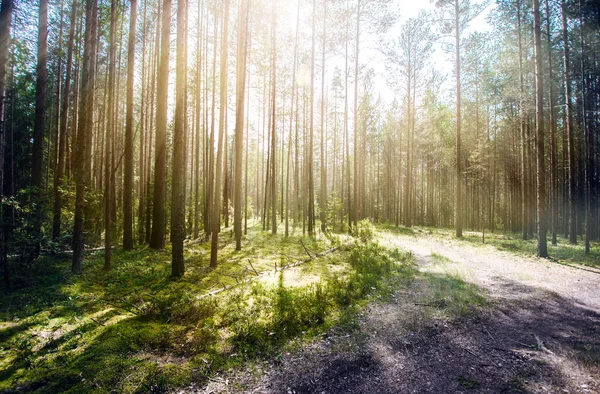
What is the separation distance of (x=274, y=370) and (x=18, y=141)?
78.4ft

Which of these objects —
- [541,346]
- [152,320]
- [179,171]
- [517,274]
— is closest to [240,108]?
[179,171]

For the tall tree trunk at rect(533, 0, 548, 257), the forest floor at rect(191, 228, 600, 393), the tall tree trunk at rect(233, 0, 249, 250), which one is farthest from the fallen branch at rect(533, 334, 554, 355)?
the tall tree trunk at rect(233, 0, 249, 250)

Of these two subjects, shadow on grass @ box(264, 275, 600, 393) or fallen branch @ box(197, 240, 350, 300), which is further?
fallen branch @ box(197, 240, 350, 300)

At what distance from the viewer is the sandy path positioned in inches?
260

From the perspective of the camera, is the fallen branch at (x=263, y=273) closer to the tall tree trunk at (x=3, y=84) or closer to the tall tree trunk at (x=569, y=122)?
the tall tree trunk at (x=3, y=84)

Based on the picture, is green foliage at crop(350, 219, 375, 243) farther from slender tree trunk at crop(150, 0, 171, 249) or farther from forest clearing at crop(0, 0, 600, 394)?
slender tree trunk at crop(150, 0, 171, 249)

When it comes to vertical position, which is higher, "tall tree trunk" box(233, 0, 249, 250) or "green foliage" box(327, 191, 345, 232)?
"tall tree trunk" box(233, 0, 249, 250)

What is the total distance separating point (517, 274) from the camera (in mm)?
8375

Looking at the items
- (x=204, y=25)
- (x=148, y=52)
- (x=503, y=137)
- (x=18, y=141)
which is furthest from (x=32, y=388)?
(x=503, y=137)

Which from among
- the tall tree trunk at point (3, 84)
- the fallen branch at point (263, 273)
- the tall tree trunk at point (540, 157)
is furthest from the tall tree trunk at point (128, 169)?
the tall tree trunk at point (540, 157)

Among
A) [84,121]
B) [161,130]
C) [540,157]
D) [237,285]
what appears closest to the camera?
[237,285]

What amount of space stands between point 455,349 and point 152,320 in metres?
5.19

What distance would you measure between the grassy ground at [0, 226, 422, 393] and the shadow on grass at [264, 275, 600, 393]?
2.28 feet

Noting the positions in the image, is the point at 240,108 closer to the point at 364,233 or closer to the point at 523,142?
the point at 364,233
